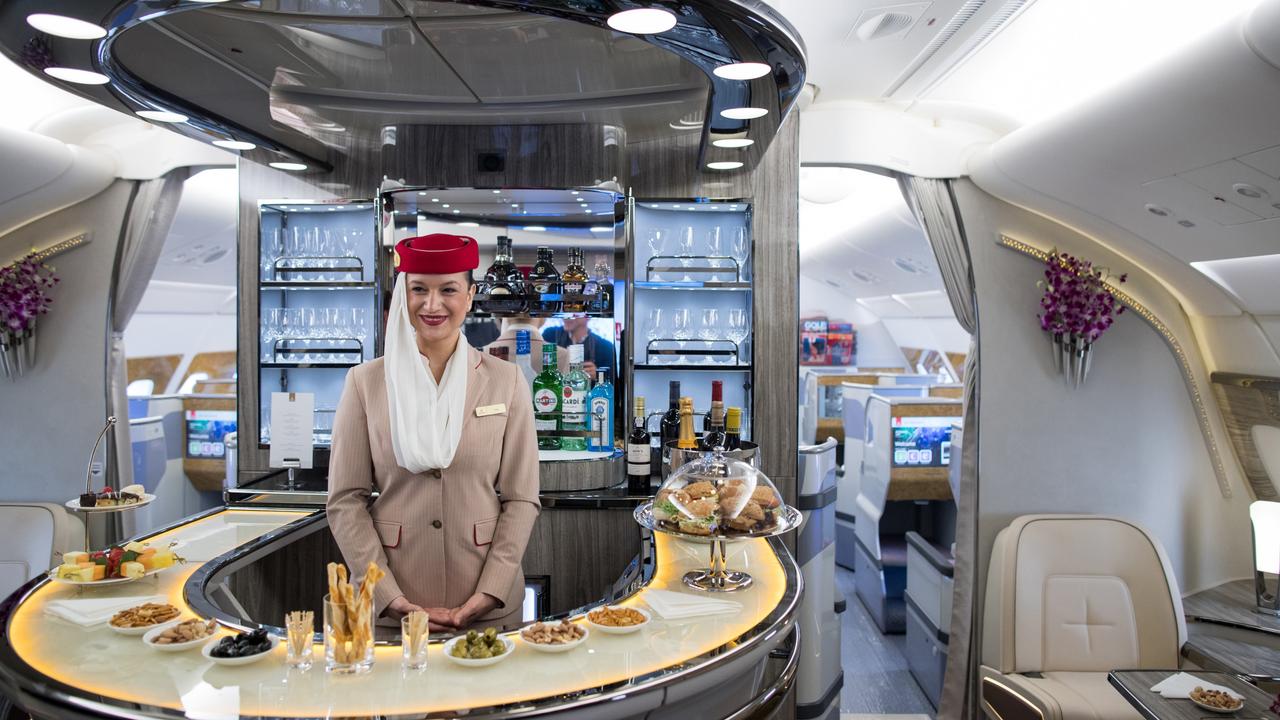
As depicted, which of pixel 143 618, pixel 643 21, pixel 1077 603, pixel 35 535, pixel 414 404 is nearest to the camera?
pixel 143 618

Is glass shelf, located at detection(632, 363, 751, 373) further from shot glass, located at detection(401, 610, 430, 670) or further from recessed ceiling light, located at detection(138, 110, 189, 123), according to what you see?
shot glass, located at detection(401, 610, 430, 670)

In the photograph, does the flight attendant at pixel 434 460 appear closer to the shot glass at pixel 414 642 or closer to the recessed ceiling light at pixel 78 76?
the shot glass at pixel 414 642

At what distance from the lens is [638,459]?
12.0 ft

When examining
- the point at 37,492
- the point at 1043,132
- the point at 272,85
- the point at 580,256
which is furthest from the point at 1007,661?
the point at 37,492

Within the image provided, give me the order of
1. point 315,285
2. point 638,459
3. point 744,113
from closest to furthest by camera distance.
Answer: point 744,113 < point 638,459 < point 315,285

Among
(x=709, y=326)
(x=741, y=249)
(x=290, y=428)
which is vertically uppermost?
(x=741, y=249)

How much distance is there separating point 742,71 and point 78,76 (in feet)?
6.99

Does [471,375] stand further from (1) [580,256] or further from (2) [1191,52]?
(2) [1191,52]

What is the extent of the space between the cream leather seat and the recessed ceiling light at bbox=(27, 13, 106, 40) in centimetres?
444

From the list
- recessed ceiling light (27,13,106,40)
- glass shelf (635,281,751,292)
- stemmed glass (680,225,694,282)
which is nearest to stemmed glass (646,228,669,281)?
stemmed glass (680,225,694,282)

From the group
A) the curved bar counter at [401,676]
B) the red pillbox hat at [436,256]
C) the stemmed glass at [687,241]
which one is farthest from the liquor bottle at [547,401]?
the curved bar counter at [401,676]

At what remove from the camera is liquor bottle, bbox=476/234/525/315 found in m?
3.97

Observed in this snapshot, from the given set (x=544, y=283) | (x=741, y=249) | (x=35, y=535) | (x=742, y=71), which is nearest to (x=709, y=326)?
(x=741, y=249)

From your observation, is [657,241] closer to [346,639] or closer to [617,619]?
[617,619]
